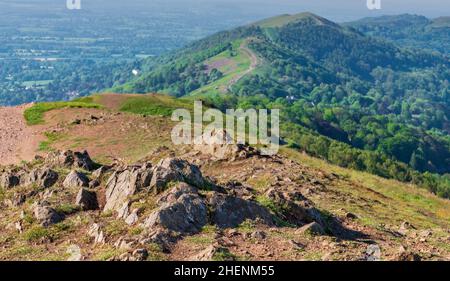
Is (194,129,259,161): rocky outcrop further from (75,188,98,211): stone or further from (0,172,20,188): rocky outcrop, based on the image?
(75,188,98,211): stone

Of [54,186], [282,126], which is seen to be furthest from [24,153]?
[282,126]

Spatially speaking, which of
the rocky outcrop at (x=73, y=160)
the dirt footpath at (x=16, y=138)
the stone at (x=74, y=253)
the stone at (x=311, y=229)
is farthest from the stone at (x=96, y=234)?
the dirt footpath at (x=16, y=138)

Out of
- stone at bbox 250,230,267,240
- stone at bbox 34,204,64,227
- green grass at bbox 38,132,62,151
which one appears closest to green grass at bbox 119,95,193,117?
green grass at bbox 38,132,62,151

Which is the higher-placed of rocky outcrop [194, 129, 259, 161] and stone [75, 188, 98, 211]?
stone [75, 188, 98, 211]

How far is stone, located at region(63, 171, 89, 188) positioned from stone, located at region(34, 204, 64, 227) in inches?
132

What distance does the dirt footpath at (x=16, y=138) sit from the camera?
155ft

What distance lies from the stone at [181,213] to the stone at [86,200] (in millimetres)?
3759

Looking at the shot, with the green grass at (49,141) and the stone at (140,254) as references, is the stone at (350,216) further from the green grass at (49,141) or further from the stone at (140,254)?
the green grass at (49,141)

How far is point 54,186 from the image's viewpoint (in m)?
26.4

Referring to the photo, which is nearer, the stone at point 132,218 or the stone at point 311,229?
the stone at point 132,218

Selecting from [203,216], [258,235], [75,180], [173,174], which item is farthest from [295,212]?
[75,180]

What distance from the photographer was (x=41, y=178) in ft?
89.6

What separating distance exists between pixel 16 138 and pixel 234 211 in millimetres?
36989

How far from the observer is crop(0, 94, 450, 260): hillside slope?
63.1 ft
